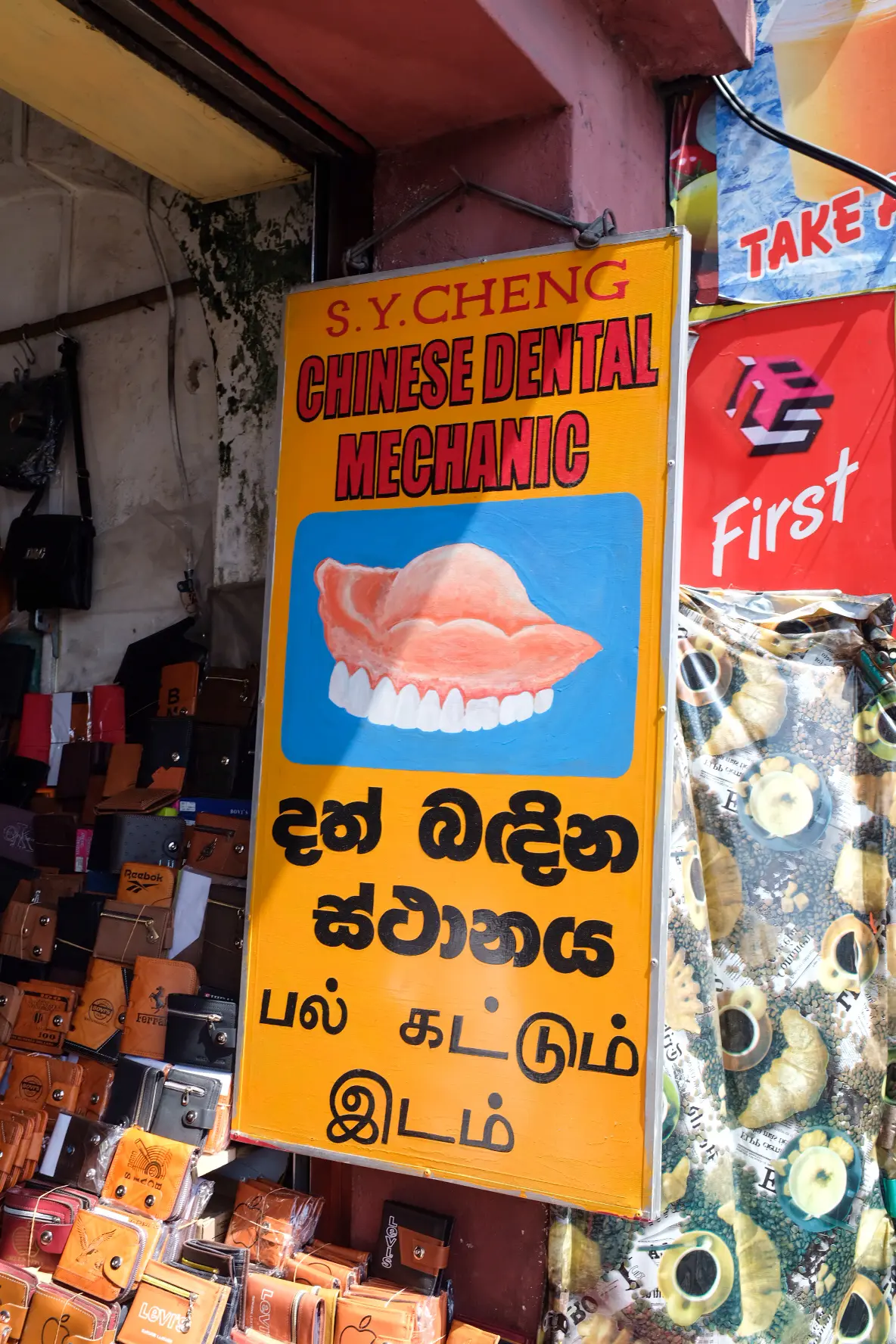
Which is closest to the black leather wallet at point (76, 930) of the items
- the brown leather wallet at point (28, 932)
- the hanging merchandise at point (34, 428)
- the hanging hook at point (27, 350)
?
the brown leather wallet at point (28, 932)

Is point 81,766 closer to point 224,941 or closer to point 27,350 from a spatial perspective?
point 224,941

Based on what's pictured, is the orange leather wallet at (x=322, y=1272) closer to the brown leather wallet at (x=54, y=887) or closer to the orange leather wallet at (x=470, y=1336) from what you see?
the orange leather wallet at (x=470, y=1336)

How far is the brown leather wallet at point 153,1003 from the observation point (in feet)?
10.7

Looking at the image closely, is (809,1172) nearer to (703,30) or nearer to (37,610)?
(703,30)

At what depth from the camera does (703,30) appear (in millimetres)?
3262

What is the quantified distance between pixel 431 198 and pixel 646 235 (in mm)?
722

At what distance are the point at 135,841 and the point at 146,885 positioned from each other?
23 centimetres

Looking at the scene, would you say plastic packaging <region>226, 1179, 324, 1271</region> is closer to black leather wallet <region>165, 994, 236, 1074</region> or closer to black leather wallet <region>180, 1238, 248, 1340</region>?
black leather wallet <region>180, 1238, 248, 1340</region>

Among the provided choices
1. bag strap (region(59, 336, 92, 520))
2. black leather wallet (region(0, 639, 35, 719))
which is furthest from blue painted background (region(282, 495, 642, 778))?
black leather wallet (region(0, 639, 35, 719))

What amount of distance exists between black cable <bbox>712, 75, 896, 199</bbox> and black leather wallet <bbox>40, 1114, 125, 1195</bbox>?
136 inches

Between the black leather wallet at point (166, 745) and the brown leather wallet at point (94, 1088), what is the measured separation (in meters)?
0.94

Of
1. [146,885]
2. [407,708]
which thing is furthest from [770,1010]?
[146,885]

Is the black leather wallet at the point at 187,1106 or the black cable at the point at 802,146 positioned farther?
the black cable at the point at 802,146

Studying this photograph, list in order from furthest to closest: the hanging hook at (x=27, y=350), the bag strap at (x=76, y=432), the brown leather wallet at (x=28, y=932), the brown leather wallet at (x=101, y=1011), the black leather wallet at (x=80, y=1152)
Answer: the hanging hook at (x=27, y=350)
the bag strap at (x=76, y=432)
the brown leather wallet at (x=28, y=932)
the brown leather wallet at (x=101, y=1011)
the black leather wallet at (x=80, y=1152)
